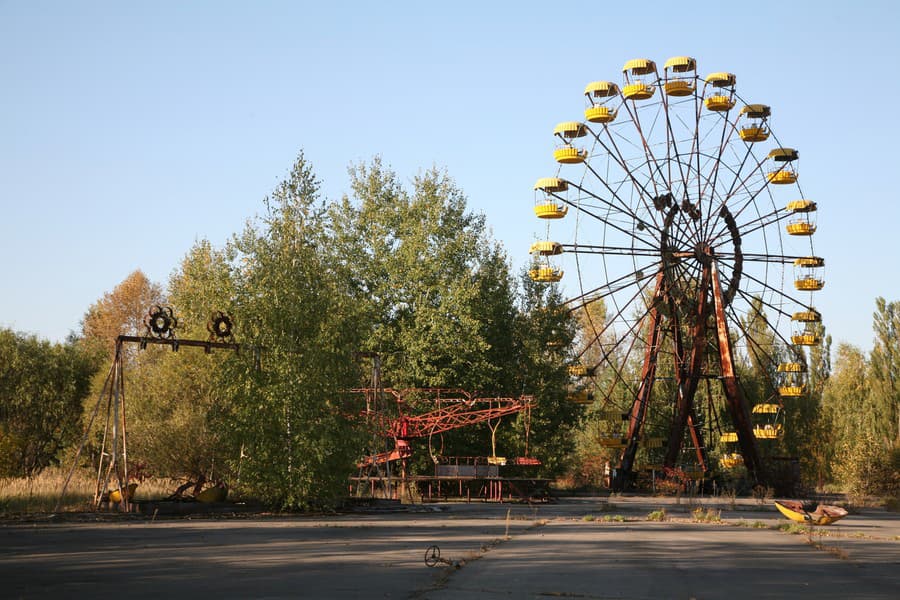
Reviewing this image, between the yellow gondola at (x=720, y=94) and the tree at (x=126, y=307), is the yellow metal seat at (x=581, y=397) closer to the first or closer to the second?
the yellow gondola at (x=720, y=94)

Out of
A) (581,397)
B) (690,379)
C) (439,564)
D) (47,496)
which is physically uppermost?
(690,379)

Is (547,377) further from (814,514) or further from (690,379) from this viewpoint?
(814,514)

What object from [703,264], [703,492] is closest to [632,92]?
[703,264]

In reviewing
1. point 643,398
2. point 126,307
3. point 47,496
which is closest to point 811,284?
point 643,398

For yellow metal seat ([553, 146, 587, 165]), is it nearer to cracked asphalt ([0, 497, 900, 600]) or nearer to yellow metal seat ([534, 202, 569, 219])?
yellow metal seat ([534, 202, 569, 219])

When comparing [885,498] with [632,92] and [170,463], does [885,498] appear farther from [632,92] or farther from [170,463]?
[170,463]

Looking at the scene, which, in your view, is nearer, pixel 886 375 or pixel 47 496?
pixel 47 496

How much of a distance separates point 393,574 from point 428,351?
3147 centimetres

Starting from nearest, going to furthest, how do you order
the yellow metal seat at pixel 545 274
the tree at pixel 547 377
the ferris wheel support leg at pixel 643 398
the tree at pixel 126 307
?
the yellow metal seat at pixel 545 274
the ferris wheel support leg at pixel 643 398
the tree at pixel 547 377
the tree at pixel 126 307

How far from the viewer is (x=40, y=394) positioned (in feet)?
170

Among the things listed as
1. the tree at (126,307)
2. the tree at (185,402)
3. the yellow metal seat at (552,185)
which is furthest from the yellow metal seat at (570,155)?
the tree at (126,307)

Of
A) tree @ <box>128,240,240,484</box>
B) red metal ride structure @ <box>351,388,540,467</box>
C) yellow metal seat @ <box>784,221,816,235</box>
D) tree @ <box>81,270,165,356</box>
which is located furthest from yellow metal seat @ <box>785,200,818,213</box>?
tree @ <box>81,270,165,356</box>

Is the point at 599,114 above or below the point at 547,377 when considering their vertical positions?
above

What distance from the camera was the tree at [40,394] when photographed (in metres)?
50.5
